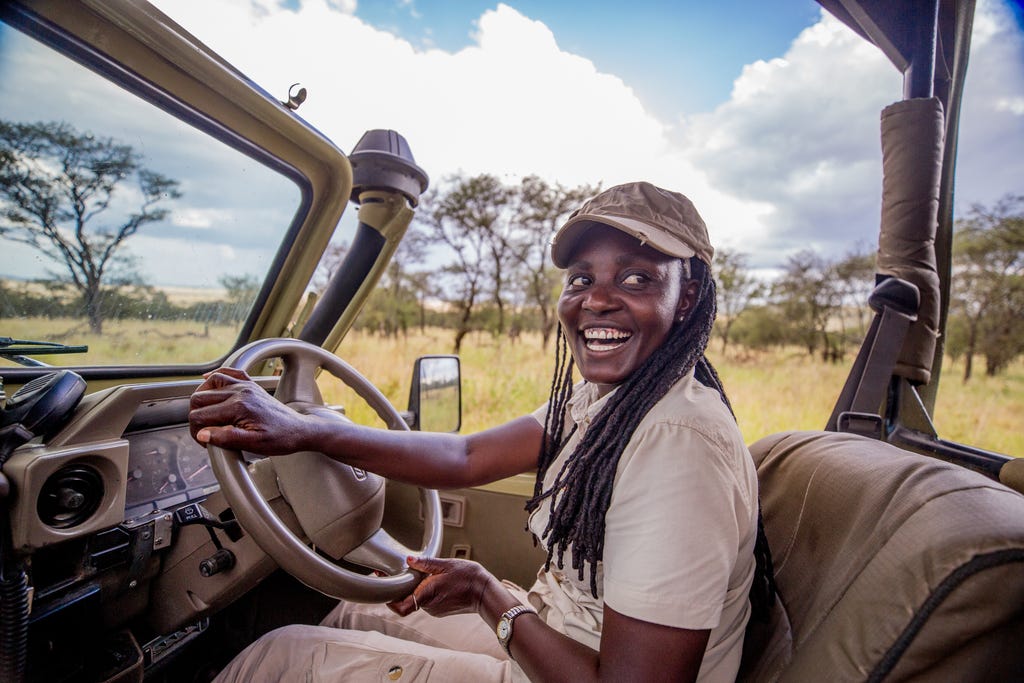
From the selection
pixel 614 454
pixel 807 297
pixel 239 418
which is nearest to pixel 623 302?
pixel 614 454

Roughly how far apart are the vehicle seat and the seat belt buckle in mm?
468

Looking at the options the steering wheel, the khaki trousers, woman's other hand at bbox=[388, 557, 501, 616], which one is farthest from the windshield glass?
woman's other hand at bbox=[388, 557, 501, 616]

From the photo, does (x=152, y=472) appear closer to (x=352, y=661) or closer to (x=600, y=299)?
(x=352, y=661)

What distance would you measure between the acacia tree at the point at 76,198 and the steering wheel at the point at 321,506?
0.63 metres

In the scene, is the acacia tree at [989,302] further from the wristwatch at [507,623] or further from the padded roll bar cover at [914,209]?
the wristwatch at [507,623]

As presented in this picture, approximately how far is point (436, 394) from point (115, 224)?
120 cm

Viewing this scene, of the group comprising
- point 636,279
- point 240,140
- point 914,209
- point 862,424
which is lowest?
point 862,424

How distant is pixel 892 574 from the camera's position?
76 cm

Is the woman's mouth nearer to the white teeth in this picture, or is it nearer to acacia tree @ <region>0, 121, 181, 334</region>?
the white teeth

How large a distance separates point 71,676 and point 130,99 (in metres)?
1.41

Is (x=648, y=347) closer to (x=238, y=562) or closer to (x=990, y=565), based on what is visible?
(x=990, y=565)

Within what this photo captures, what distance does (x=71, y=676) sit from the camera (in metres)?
1.24

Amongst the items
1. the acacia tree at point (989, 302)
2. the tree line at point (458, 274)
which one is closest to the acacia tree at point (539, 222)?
the tree line at point (458, 274)

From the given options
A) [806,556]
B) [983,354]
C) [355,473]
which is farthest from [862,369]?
[983,354]
